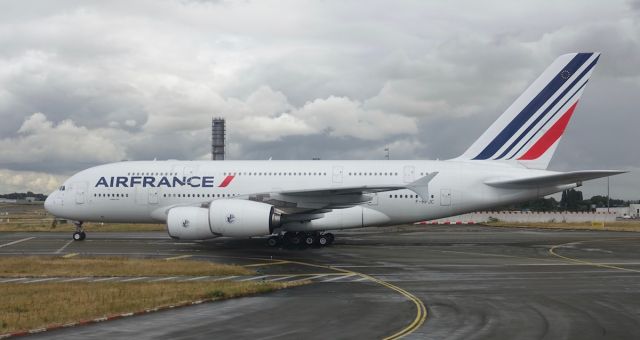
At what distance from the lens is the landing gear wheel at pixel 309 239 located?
104 feet

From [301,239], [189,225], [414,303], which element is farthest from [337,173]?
[414,303]

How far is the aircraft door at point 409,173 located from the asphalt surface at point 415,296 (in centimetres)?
488

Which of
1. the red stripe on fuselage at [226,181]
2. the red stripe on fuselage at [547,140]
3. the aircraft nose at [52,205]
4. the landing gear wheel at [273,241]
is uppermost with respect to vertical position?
the red stripe on fuselage at [547,140]

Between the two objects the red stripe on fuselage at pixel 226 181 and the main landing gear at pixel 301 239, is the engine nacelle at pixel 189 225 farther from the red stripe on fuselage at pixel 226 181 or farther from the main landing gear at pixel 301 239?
the red stripe on fuselage at pixel 226 181

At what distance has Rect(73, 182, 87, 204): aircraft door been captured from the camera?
115 ft

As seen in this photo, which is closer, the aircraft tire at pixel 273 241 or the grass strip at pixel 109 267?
the grass strip at pixel 109 267

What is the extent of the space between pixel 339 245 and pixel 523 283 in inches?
615

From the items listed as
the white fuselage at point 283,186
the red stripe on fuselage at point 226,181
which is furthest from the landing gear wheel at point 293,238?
the red stripe on fuselage at point 226,181

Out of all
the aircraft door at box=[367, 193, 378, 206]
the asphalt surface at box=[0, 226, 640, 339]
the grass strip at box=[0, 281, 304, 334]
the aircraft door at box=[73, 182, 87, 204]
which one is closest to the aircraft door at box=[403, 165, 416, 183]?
the aircraft door at box=[367, 193, 378, 206]

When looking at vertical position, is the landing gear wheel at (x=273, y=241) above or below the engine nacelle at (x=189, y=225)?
below

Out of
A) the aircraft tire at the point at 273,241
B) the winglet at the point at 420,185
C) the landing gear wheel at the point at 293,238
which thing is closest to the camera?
the winglet at the point at 420,185

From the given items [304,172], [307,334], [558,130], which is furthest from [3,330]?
[558,130]

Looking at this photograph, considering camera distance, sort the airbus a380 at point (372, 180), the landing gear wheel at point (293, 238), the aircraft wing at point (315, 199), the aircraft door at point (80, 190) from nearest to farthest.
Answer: the aircraft wing at point (315, 199) → the landing gear wheel at point (293, 238) → the airbus a380 at point (372, 180) → the aircraft door at point (80, 190)

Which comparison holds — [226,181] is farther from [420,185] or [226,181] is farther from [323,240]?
[420,185]
